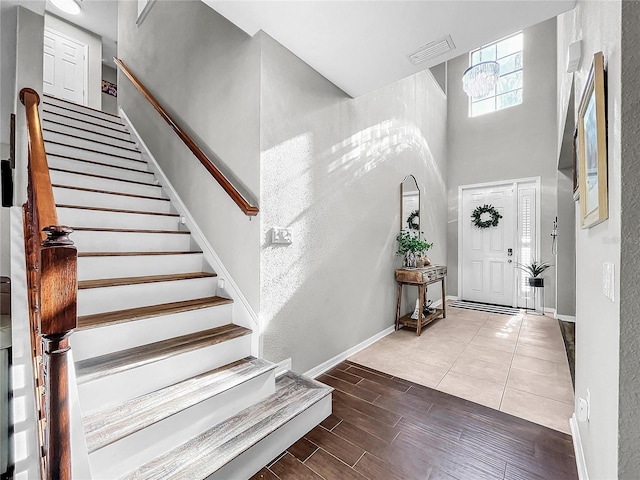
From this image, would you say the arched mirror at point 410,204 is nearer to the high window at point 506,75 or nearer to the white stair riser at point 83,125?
the high window at point 506,75

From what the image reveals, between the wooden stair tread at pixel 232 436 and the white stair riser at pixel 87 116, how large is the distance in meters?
4.41

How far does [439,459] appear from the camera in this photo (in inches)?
62.0

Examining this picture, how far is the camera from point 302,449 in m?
1.65

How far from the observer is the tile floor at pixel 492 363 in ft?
6.93

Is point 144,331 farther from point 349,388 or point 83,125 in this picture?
point 83,125

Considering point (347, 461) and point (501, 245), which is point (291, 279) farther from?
point (501, 245)

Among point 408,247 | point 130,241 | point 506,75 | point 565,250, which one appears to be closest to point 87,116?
point 130,241

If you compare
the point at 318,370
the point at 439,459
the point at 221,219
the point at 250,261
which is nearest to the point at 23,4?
the point at 221,219

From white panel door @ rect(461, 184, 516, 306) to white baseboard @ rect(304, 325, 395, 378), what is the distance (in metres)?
2.65

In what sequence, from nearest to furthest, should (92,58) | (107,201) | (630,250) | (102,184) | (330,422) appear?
(630,250), (330,422), (107,201), (102,184), (92,58)

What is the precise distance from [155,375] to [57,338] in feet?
3.10

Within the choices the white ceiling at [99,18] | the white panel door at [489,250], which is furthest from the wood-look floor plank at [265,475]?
the white ceiling at [99,18]

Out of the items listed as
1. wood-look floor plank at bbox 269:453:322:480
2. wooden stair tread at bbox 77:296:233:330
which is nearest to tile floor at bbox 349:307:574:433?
wood-look floor plank at bbox 269:453:322:480

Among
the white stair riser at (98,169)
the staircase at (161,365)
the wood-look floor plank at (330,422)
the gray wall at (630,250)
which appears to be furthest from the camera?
the white stair riser at (98,169)
